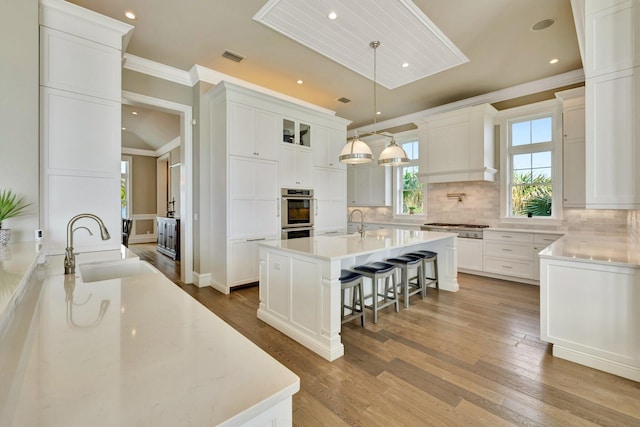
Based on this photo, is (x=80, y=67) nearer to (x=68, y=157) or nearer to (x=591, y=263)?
(x=68, y=157)

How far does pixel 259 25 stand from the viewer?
3.12 meters

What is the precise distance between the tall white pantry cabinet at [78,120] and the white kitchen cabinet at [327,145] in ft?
9.87

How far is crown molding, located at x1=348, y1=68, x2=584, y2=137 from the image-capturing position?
14.0ft

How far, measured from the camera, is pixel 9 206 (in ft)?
A: 6.34

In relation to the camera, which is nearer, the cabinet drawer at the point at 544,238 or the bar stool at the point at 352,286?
the bar stool at the point at 352,286

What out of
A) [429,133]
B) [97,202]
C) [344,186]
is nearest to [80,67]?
[97,202]

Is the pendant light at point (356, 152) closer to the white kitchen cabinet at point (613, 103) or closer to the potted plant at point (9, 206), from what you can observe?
the white kitchen cabinet at point (613, 103)

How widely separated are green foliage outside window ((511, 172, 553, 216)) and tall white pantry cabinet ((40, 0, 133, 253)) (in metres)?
5.79

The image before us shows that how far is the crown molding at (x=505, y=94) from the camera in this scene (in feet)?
14.0

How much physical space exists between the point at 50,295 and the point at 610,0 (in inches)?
159

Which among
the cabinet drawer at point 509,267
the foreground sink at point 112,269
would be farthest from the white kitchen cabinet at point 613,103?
the foreground sink at point 112,269

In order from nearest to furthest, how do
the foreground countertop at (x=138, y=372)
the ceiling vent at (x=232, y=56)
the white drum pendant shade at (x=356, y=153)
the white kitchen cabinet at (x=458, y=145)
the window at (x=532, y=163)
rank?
the foreground countertop at (x=138, y=372) < the white drum pendant shade at (x=356, y=153) < the ceiling vent at (x=232, y=56) < the window at (x=532, y=163) < the white kitchen cabinet at (x=458, y=145)

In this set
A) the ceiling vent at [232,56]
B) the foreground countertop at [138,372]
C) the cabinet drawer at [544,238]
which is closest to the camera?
the foreground countertop at [138,372]

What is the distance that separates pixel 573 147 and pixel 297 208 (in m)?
4.13
